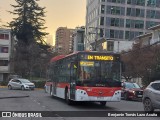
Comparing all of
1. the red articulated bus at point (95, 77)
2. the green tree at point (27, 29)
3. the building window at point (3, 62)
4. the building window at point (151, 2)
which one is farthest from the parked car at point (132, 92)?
the building window at point (151, 2)

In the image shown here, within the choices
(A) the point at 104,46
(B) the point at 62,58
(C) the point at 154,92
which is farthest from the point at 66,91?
(A) the point at 104,46

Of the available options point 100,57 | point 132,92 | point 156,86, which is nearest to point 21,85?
point 132,92

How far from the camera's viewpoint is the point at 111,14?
111875mm

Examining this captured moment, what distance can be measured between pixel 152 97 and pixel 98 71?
153 inches

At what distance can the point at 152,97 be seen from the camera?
60.1 feet

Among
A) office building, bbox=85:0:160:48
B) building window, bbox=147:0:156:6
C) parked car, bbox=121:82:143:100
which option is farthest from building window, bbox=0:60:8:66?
parked car, bbox=121:82:143:100

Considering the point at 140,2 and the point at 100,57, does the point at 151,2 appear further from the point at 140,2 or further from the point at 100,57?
the point at 100,57

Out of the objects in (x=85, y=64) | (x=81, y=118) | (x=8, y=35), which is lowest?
(x=81, y=118)

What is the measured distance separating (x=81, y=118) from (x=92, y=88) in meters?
5.33

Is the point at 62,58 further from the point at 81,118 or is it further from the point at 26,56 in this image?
the point at 26,56

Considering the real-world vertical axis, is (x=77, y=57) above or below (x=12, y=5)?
below

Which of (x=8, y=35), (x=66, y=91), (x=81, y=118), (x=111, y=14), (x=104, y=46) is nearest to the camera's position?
(x=81, y=118)

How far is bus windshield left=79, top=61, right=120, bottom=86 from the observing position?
69.2ft

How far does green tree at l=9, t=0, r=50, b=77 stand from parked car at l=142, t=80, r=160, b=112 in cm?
6670
